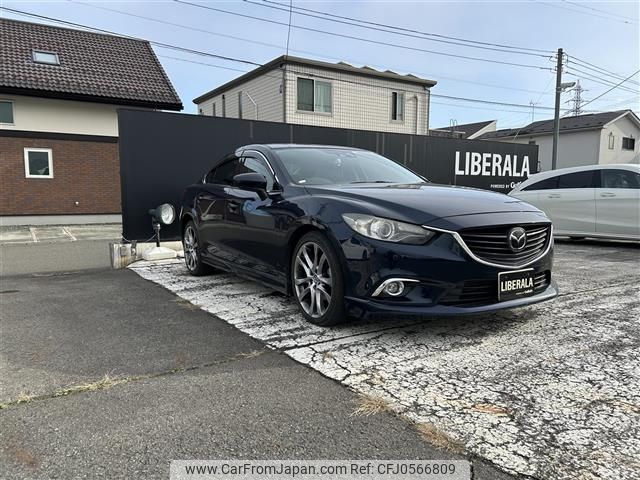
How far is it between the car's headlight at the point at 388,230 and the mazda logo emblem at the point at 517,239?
615mm

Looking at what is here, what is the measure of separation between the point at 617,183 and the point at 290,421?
8174 millimetres

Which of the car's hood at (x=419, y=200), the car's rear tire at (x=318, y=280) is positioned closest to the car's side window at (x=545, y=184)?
the car's hood at (x=419, y=200)

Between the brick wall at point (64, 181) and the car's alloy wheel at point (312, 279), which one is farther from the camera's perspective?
the brick wall at point (64, 181)

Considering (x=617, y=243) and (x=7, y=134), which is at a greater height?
(x=7, y=134)

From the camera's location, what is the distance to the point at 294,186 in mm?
4230

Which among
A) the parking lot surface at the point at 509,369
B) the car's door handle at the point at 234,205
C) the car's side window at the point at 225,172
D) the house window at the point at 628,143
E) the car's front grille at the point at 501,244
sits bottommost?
the parking lot surface at the point at 509,369

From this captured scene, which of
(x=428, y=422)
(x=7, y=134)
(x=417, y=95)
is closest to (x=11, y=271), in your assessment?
(x=428, y=422)

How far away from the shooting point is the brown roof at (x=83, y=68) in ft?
49.0

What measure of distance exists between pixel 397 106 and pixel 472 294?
62.4ft

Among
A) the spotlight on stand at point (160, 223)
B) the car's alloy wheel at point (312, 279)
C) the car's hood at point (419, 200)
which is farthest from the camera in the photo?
the spotlight on stand at point (160, 223)

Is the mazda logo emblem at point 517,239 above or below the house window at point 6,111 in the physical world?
below

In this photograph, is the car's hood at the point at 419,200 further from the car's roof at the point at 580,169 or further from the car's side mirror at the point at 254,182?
the car's roof at the point at 580,169

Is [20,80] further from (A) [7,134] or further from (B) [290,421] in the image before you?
(B) [290,421]

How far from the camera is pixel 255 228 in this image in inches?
180
